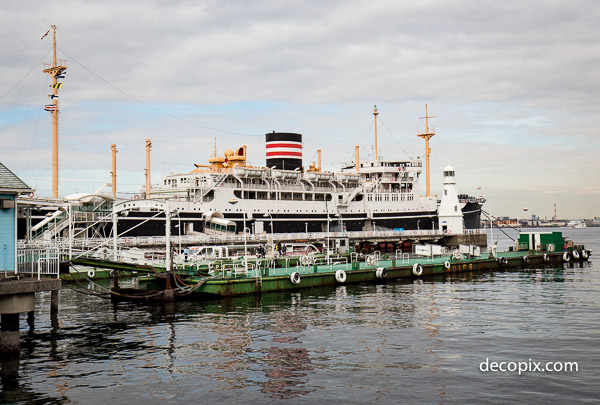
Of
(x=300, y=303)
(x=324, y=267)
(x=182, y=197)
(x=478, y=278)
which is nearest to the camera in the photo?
(x=300, y=303)

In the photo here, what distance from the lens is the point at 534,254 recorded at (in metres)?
59.7

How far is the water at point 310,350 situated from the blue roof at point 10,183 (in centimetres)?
589

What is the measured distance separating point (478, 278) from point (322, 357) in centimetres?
3040

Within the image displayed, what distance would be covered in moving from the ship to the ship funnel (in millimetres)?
131

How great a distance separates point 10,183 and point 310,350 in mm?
12485

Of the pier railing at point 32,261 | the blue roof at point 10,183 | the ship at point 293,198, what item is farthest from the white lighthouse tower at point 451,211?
the blue roof at point 10,183

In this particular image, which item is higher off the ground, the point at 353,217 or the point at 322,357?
the point at 353,217

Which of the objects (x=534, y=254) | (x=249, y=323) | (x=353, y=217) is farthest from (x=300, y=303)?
(x=353, y=217)

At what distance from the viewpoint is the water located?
53.6ft

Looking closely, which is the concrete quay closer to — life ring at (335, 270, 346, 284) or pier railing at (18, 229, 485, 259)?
pier railing at (18, 229, 485, 259)

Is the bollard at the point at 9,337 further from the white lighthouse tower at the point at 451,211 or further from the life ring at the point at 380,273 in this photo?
the white lighthouse tower at the point at 451,211

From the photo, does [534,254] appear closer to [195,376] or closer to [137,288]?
[137,288]

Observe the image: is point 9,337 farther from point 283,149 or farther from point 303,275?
point 283,149

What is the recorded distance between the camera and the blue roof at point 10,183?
2103 cm
